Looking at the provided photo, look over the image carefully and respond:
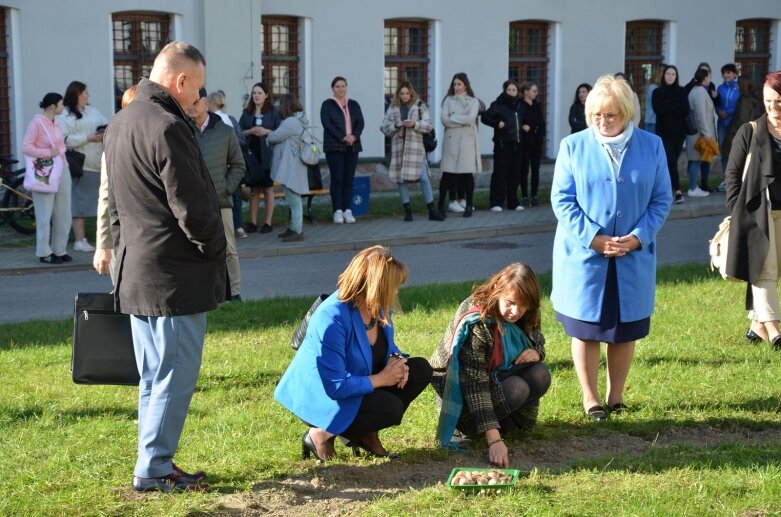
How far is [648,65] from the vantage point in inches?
966

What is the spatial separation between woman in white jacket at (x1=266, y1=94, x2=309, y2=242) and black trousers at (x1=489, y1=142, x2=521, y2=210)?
11.9 feet

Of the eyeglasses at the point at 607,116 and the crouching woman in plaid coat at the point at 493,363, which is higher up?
the eyeglasses at the point at 607,116

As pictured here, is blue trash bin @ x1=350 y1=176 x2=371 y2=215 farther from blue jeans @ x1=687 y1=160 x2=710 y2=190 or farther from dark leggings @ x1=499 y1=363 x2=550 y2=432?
dark leggings @ x1=499 y1=363 x2=550 y2=432

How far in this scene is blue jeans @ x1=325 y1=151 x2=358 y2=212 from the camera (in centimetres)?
1697

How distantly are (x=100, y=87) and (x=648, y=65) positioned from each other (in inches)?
458

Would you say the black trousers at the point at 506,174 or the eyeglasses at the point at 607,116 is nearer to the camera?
the eyeglasses at the point at 607,116

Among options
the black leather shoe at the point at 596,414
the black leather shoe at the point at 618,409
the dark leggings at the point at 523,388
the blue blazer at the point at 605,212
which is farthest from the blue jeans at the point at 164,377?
the black leather shoe at the point at 618,409

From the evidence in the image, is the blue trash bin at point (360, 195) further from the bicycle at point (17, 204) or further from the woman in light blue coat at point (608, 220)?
the woman in light blue coat at point (608, 220)

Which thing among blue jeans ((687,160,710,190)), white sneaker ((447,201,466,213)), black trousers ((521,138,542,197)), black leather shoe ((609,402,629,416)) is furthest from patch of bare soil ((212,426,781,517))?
blue jeans ((687,160,710,190))

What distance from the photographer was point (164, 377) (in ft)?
17.6

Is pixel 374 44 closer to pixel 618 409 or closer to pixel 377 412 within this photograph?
pixel 618 409

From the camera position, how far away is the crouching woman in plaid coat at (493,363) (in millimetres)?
6105

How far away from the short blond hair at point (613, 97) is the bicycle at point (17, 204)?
10910 mm

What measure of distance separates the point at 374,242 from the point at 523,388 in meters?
9.43
